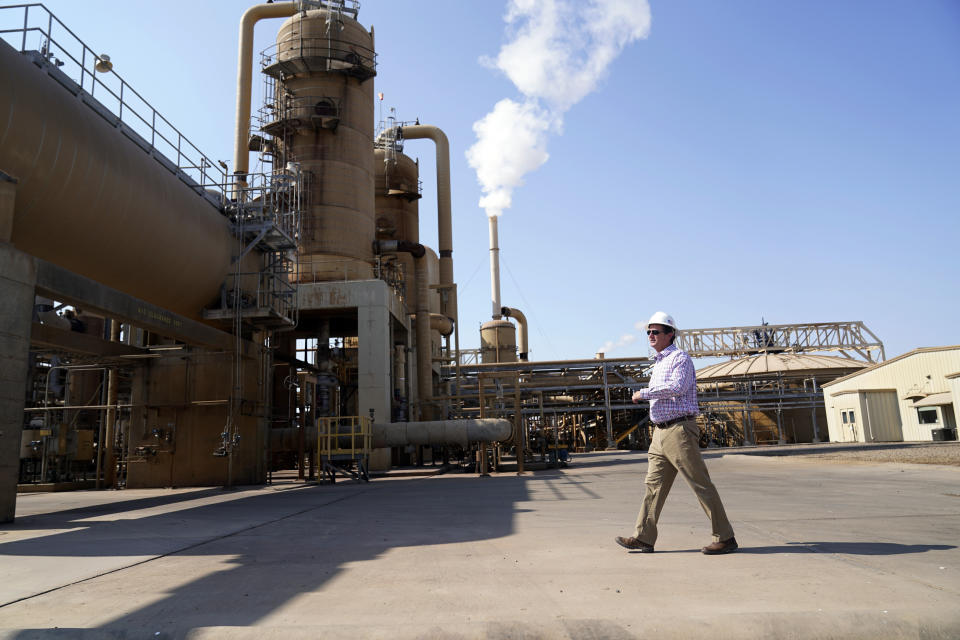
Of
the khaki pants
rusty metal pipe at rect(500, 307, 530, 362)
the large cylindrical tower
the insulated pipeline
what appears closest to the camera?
the khaki pants

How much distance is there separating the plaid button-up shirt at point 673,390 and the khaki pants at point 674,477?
109 millimetres

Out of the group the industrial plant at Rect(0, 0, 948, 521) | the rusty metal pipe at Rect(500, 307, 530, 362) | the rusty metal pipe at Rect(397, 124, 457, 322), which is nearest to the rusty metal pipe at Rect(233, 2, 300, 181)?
the industrial plant at Rect(0, 0, 948, 521)

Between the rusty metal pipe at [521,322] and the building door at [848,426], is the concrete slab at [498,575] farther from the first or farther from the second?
the rusty metal pipe at [521,322]

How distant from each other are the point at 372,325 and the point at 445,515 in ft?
50.9

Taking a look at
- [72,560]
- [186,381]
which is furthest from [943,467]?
[186,381]

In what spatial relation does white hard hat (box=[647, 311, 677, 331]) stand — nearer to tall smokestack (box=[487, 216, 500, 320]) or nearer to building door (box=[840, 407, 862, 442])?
building door (box=[840, 407, 862, 442])

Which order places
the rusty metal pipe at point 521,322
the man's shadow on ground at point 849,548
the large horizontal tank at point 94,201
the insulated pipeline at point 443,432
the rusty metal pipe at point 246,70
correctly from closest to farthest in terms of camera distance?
the man's shadow on ground at point 849,548, the large horizontal tank at point 94,201, the insulated pipeline at point 443,432, the rusty metal pipe at point 246,70, the rusty metal pipe at point 521,322

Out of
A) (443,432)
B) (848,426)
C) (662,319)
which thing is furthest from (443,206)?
(662,319)

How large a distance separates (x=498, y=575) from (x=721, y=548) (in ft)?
5.66

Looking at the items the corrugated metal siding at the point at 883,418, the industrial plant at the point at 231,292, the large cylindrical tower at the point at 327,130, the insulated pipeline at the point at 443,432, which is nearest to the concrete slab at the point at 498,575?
the industrial plant at the point at 231,292

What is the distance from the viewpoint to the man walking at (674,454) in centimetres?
484

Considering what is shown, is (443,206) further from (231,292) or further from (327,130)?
(231,292)

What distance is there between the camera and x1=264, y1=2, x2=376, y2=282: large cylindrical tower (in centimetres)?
2586

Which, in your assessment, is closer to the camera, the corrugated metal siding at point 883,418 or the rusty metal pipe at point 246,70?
the rusty metal pipe at point 246,70
